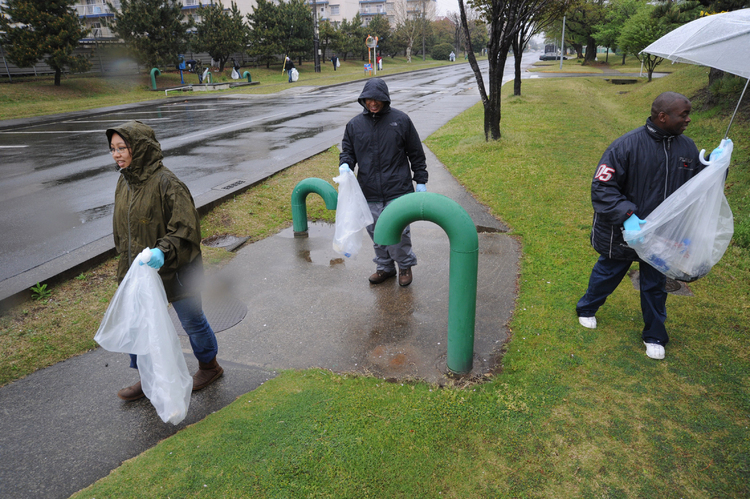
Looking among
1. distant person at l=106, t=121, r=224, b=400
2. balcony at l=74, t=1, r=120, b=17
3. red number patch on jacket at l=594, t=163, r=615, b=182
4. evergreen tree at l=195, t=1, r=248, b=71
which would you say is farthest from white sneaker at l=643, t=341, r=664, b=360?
balcony at l=74, t=1, r=120, b=17

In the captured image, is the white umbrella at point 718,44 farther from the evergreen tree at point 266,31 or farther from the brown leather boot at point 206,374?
the evergreen tree at point 266,31

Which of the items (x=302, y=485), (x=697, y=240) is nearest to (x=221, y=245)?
(x=302, y=485)

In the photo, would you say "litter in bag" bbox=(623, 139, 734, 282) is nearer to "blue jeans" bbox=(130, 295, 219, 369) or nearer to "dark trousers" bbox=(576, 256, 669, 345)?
"dark trousers" bbox=(576, 256, 669, 345)

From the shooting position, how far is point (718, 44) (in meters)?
3.93

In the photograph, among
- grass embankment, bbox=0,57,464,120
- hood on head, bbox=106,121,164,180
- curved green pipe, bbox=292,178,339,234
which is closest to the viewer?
hood on head, bbox=106,121,164,180

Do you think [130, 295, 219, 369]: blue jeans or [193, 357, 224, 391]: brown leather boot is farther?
[193, 357, 224, 391]: brown leather boot

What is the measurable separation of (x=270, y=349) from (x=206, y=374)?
1.74 ft

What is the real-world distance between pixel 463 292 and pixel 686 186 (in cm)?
157

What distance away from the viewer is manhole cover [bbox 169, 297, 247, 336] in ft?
13.0

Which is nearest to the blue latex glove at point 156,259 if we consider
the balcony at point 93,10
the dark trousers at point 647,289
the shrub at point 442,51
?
the dark trousers at point 647,289

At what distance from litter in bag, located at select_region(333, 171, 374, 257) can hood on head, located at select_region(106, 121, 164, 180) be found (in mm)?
1679

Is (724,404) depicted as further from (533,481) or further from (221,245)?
(221,245)

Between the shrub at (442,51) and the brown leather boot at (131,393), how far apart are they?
246 feet

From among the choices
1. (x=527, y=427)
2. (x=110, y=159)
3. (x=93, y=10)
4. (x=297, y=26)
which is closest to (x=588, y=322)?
(x=527, y=427)
